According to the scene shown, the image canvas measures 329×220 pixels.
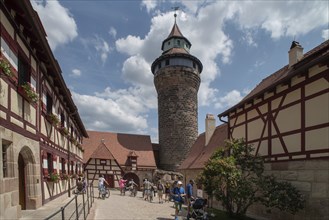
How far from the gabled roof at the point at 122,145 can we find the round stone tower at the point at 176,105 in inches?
85.4

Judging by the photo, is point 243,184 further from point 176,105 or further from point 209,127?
point 176,105

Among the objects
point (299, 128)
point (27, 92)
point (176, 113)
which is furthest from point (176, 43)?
point (27, 92)

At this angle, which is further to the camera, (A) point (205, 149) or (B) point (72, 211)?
(A) point (205, 149)

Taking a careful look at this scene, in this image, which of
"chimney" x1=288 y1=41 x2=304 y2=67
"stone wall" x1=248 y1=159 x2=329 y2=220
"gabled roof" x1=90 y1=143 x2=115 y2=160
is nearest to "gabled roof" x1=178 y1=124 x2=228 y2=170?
"chimney" x1=288 y1=41 x2=304 y2=67

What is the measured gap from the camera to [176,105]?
104ft

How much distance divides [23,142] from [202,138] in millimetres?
20306

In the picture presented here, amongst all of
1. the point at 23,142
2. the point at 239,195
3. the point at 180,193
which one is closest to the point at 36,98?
the point at 23,142

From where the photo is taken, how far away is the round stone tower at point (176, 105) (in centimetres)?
3158

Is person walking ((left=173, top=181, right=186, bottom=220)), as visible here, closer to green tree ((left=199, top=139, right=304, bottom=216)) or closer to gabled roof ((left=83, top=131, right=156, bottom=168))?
green tree ((left=199, top=139, right=304, bottom=216))

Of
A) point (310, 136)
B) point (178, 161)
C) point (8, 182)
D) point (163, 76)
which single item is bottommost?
point (178, 161)

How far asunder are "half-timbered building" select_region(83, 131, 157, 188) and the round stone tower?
7.97 feet

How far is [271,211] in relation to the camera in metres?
10.9

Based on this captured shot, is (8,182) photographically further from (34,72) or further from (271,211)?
(271,211)

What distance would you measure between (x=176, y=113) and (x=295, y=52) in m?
20.1
